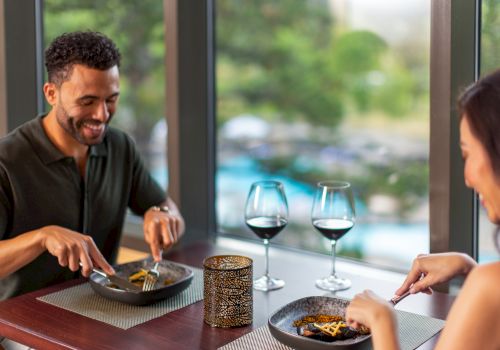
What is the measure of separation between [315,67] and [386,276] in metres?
2.42

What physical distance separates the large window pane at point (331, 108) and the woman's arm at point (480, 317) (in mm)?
2325

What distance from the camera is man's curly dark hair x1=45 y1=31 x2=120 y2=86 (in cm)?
208

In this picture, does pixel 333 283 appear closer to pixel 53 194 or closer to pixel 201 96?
pixel 53 194

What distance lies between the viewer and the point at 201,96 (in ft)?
8.48

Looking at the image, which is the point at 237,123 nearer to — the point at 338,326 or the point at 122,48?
the point at 122,48

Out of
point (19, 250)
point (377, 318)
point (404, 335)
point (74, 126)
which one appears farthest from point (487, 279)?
point (74, 126)

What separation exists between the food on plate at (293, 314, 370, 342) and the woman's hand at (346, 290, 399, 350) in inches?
5.2

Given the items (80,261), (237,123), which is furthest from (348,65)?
(80,261)

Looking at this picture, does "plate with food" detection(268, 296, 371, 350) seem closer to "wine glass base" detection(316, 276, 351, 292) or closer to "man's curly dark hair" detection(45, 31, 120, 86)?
"wine glass base" detection(316, 276, 351, 292)

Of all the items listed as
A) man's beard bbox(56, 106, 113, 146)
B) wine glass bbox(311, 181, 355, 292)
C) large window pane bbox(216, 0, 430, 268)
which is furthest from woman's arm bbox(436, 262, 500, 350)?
large window pane bbox(216, 0, 430, 268)

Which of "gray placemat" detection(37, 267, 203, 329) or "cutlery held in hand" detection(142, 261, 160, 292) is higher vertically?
"cutlery held in hand" detection(142, 261, 160, 292)

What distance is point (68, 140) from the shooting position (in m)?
2.19

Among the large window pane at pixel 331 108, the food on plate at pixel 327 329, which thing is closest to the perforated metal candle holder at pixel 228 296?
the food on plate at pixel 327 329

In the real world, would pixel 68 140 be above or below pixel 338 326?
above
